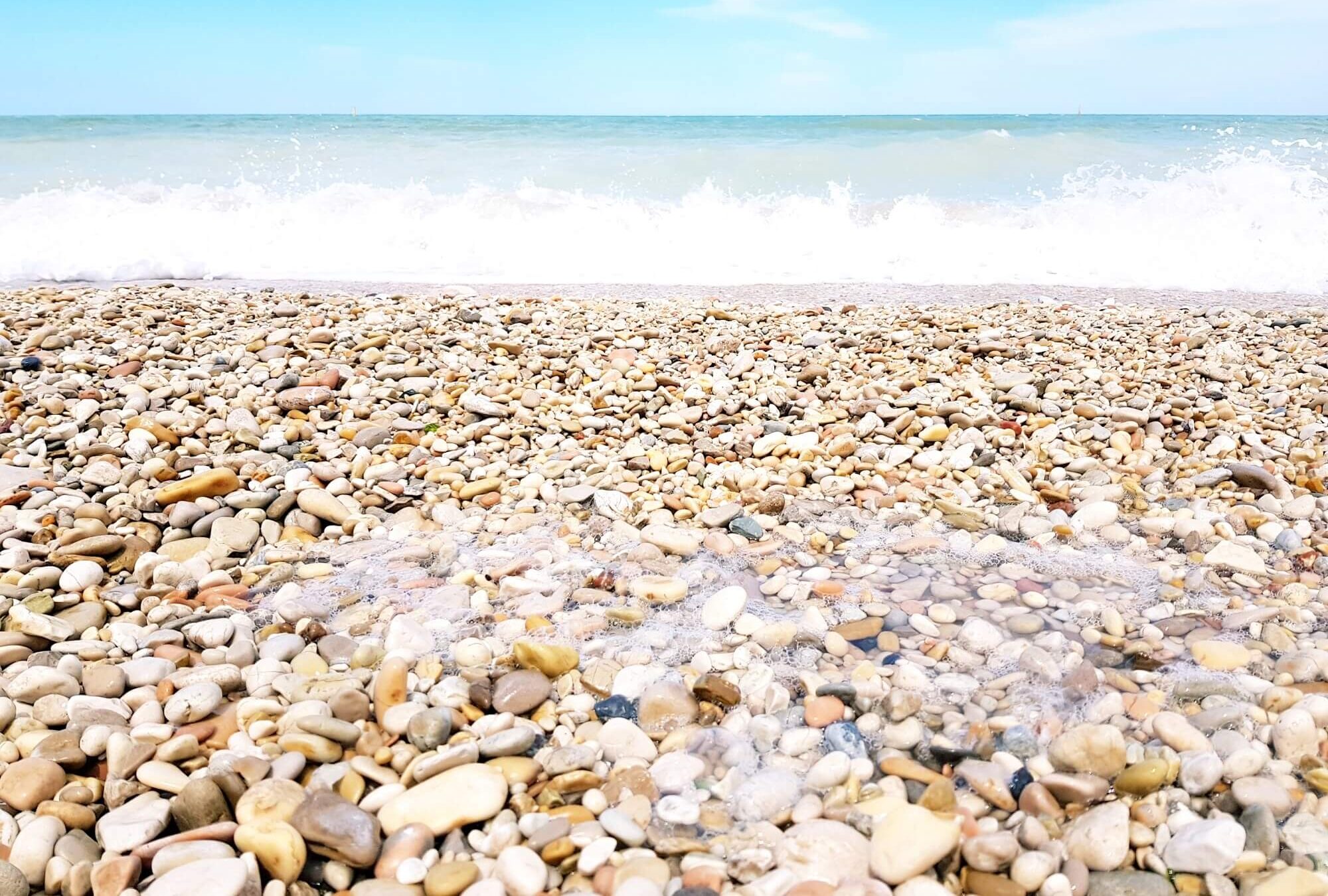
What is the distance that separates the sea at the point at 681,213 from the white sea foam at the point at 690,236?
0.04 metres

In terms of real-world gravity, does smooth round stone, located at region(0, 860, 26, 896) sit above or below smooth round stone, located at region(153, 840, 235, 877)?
below

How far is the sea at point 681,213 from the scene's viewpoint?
8.00m

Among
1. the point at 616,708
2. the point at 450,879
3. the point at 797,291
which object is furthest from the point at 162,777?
the point at 797,291

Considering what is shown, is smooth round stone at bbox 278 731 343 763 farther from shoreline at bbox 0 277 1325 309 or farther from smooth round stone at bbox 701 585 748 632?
shoreline at bbox 0 277 1325 309

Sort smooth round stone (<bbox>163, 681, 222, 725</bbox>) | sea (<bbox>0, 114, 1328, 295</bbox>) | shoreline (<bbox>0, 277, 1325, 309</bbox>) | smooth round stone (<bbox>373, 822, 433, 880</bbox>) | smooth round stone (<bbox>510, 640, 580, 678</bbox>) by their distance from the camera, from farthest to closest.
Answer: sea (<bbox>0, 114, 1328, 295</bbox>) → shoreline (<bbox>0, 277, 1325, 309</bbox>) → smooth round stone (<bbox>510, 640, 580, 678</bbox>) → smooth round stone (<bbox>163, 681, 222, 725</bbox>) → smooth round stone (<bbox>373, 822, 433, 880</bbox>)

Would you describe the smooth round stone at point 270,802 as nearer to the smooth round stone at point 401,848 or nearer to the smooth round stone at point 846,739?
the smooth round stone at point 401,848

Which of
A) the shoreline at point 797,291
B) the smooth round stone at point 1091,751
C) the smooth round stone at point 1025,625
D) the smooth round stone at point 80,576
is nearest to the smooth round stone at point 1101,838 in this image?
the smooth round stone at point 1091,751

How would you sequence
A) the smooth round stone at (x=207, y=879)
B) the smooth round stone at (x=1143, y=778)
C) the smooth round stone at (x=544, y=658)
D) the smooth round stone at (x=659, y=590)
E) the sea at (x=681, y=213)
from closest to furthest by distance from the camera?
the smooth round stone at (x=207, y=879) → the smooth round stone at (x=1143, y=778) → the smooth round stone at (x=544, y=658) → the smooth round stone at (x=659, y=590) → the sea at (x=681, y=213)

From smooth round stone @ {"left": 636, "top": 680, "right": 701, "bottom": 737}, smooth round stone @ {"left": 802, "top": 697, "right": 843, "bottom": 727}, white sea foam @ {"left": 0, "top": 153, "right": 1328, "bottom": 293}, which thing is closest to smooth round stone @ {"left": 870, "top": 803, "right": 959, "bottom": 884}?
Result: smooth round stone @ {"left": 802, "top": 697, "right": 843, "bottom": 727}

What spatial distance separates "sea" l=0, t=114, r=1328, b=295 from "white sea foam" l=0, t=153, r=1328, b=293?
4 cm

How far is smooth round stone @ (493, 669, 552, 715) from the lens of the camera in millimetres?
1858

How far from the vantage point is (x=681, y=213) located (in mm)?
10172

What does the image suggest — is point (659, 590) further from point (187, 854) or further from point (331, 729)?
point (187, 854)

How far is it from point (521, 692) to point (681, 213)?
8.97m
